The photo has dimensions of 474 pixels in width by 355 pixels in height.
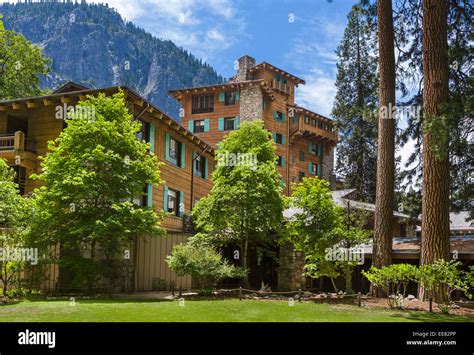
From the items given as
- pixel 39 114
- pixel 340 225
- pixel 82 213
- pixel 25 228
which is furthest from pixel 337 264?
pixel 39 114

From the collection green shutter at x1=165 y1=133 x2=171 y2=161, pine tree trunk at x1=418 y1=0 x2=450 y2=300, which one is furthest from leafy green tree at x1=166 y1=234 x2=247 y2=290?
green shutter at x1=165 y1=133 x2=171 y2=161

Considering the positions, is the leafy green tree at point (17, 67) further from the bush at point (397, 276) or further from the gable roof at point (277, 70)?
the bush at point (397, 276)

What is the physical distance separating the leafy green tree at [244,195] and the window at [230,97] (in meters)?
25.5

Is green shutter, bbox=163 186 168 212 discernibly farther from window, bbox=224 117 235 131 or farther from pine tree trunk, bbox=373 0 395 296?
window, bbox=224 117 235 131

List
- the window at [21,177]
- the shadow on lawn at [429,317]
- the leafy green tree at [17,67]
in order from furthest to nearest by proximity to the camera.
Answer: the leafy green tree at [17,67]
the window at [21,177]
the shadow on lawn at [429,317]

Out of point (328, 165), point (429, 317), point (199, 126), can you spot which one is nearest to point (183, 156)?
point (429, 317)

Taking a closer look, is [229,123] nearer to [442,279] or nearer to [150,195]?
[150,195]

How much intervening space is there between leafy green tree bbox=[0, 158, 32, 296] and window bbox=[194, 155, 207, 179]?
630 inches

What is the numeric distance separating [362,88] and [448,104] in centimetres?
2975

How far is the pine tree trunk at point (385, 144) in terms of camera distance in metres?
22.2

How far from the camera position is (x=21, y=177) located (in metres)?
26.0

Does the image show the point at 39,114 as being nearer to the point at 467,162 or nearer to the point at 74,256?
the point at 74,256

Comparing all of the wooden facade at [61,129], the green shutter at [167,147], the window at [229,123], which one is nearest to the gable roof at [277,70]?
the window at [229,123]

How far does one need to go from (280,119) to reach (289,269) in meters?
30.2
